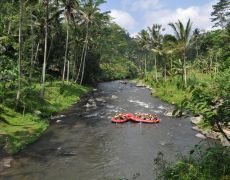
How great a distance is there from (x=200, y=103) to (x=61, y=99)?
35126 millimetres

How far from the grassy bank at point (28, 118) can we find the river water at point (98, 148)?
87cm

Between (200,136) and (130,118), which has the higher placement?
(130,118)

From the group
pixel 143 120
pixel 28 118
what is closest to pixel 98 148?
pixel 28 118

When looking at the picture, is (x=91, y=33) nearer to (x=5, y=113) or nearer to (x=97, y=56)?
(x=97, y=56)

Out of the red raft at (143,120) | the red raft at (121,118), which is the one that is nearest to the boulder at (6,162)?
the red raft at (121,118)

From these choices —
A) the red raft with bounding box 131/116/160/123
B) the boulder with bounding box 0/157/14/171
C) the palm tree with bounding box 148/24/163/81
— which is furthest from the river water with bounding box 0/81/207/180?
the palm tree with bounding box 148/24/163/81

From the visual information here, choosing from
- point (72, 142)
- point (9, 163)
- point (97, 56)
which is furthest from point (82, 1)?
point (9, 163)

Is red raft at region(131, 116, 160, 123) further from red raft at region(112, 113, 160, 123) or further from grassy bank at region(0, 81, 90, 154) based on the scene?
grassy bank at region(0, 81, 90, 154)

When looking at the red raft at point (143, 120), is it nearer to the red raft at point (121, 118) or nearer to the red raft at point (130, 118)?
the red raft at point (130, 118)

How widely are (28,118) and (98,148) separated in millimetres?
9005

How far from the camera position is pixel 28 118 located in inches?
1156

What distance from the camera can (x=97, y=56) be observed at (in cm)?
6944

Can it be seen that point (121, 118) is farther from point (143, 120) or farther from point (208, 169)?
point (208, 169)

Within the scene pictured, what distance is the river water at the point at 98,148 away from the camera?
59.4ft
